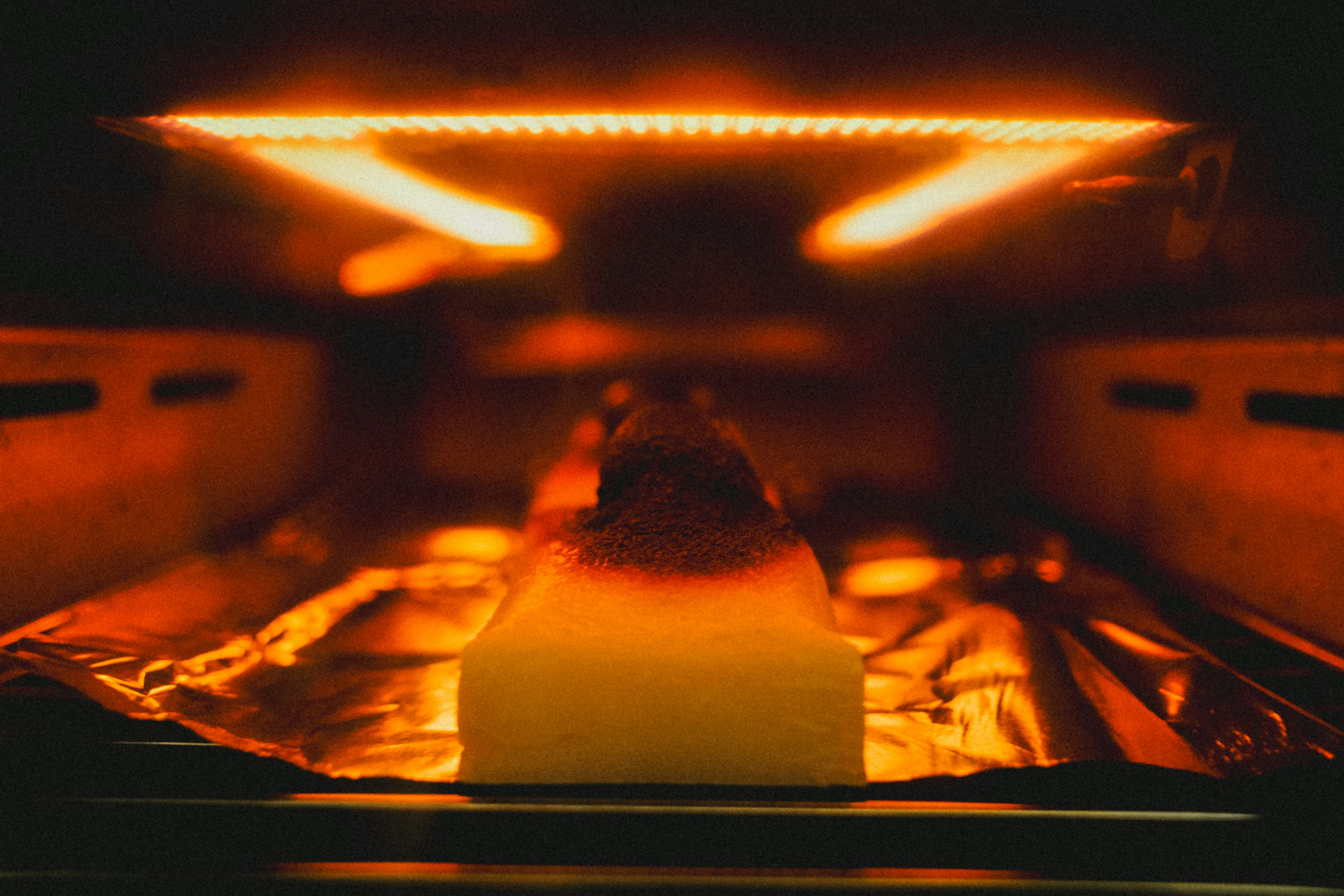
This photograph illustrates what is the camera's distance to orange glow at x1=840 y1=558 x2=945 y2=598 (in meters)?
1.21

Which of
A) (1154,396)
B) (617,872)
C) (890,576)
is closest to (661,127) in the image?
(617,872)

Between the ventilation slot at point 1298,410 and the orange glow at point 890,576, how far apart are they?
1.68ft

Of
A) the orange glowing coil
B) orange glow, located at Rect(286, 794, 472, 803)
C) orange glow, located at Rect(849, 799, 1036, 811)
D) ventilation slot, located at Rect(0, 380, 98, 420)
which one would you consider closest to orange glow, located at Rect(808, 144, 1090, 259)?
the orange glowing coil

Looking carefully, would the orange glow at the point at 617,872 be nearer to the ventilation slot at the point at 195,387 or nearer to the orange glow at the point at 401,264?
the ventilation slot at the point at 195,387

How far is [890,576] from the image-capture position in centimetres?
127

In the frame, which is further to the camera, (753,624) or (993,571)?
(993,571)

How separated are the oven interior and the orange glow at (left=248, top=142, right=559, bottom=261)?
4cm

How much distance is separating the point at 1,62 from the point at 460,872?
0.69 metres

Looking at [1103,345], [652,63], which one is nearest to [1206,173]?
[652,63]

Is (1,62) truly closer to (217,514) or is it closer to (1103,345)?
(217,514)

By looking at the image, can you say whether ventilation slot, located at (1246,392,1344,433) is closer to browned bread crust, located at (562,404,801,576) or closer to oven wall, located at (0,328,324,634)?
browned bread crust, located at (562,404,801,576)

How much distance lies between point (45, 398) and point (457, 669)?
2.13 ft

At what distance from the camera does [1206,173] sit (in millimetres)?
699

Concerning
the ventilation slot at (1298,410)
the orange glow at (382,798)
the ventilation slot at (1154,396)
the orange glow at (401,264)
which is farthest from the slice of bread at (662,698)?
the orange glow at (401,264)
